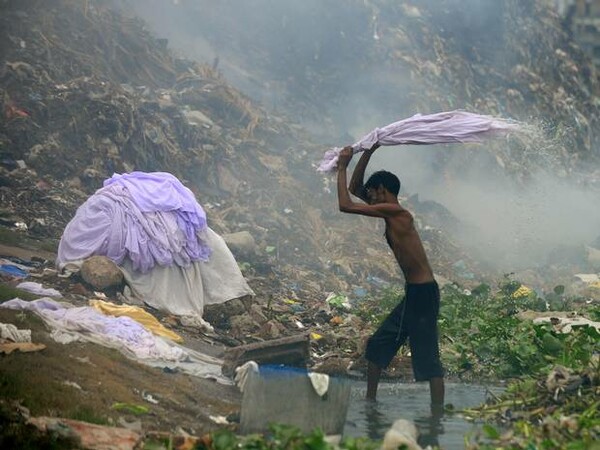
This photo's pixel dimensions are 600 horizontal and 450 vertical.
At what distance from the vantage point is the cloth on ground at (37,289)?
612cm

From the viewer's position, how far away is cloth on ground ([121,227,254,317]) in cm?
700

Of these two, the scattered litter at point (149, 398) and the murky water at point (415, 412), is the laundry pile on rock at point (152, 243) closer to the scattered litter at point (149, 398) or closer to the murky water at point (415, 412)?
the murky water at point (415, 412)

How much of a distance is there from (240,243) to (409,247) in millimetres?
5824

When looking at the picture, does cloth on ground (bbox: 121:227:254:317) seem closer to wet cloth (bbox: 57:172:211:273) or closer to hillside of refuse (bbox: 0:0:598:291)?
wet cloth (bbox: 57:172:211:273)

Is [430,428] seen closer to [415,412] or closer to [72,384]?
[415,412]

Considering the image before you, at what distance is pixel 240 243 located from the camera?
35.2 ft

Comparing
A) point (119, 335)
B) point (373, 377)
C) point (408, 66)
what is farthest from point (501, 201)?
point (119, 335)

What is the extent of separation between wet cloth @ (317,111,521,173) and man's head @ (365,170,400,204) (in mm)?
201

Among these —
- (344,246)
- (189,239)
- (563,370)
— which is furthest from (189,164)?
(563,370)

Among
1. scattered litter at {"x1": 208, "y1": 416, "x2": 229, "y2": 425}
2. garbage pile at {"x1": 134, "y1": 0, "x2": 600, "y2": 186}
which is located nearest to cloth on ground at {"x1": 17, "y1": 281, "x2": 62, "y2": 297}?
scattered litter at {"x1": 208, "y1": 416, "x2": 229, "y2": 425}

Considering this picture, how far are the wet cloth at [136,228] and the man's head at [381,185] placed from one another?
246 cm

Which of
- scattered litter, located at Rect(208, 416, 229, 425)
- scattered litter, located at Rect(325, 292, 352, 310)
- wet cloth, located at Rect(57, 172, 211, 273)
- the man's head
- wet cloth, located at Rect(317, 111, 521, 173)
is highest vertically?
wet cloth, located at Rect(317, 111, 521, 173)

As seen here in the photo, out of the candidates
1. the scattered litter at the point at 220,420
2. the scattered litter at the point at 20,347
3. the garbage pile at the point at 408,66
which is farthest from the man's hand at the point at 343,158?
the garbage pile at the point at 408,66

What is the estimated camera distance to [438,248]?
46.2 feet
